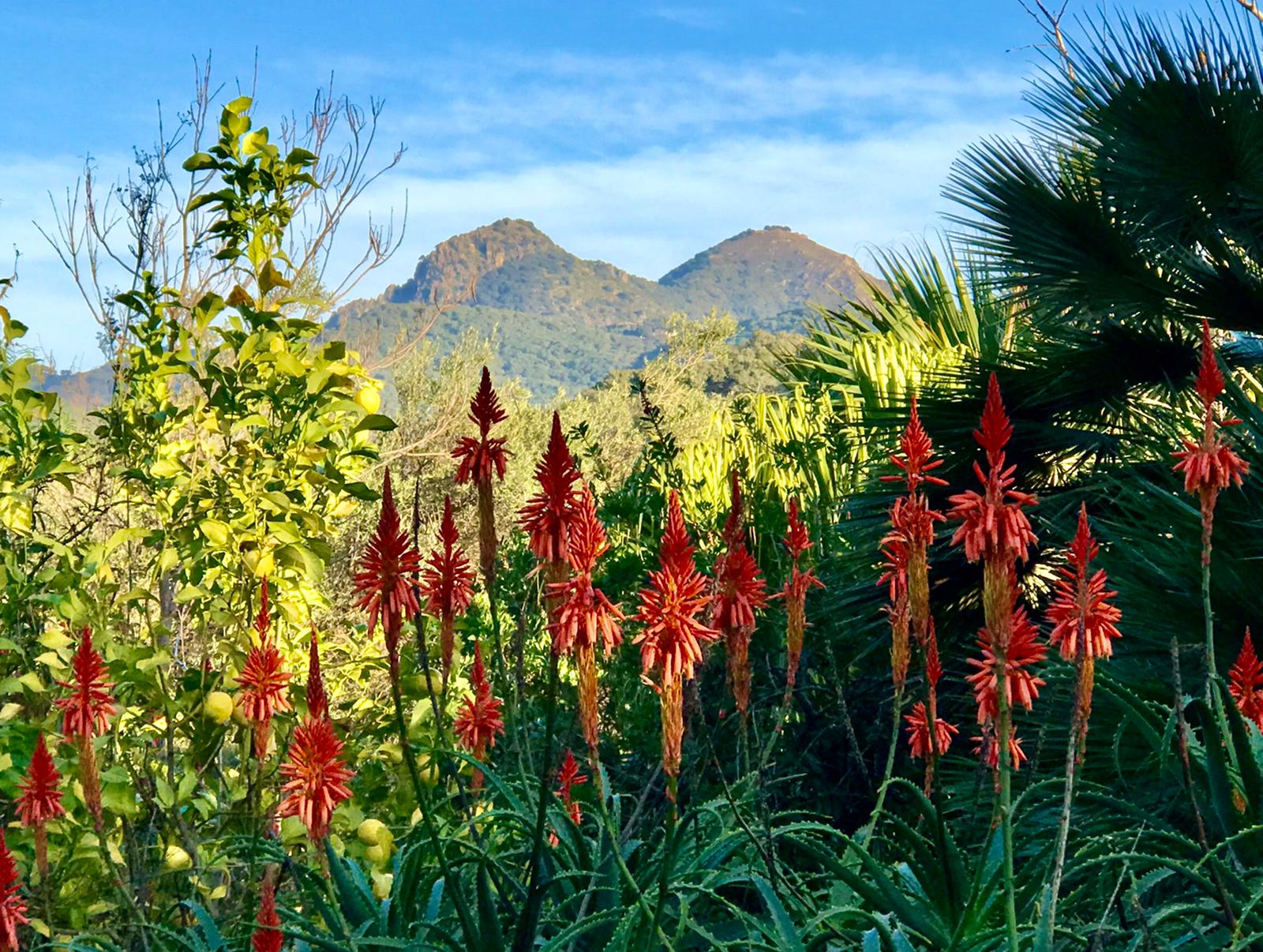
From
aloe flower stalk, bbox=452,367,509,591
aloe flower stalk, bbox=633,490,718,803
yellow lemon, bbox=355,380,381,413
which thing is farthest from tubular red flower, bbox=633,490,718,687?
yellow lemon, bbox=355,380,381,413

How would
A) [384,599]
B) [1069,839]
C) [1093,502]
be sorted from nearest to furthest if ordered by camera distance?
[384,599] < [1069,839] < [1093,502]

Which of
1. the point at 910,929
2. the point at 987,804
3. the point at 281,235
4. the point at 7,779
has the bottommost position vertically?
the point at 987,804

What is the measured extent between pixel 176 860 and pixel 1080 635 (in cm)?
245

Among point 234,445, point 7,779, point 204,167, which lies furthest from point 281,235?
point 7,779

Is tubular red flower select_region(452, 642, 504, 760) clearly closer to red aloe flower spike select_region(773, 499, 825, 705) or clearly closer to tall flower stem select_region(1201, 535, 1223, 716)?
red aloe flower spike select_region(773, 499, 825, 705)

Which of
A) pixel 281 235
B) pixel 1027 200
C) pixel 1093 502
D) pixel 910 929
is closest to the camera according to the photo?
pixel 910 929

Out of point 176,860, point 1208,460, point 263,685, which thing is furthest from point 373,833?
point 1208,460

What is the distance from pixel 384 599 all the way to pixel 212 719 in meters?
1.76

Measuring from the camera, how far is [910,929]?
2141 millimetres

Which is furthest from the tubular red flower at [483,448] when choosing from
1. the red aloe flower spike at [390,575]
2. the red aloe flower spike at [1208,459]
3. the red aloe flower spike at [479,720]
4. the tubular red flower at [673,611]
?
the red aloe flower spike at [1208,459]

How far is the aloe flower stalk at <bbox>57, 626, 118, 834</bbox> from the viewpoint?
6.71 feet

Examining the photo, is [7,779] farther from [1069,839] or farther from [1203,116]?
[1203,116]

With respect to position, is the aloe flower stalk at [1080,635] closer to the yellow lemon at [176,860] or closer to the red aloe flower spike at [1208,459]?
the red aloe flower spike at [1208,459]

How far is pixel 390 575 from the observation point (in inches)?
74.4
